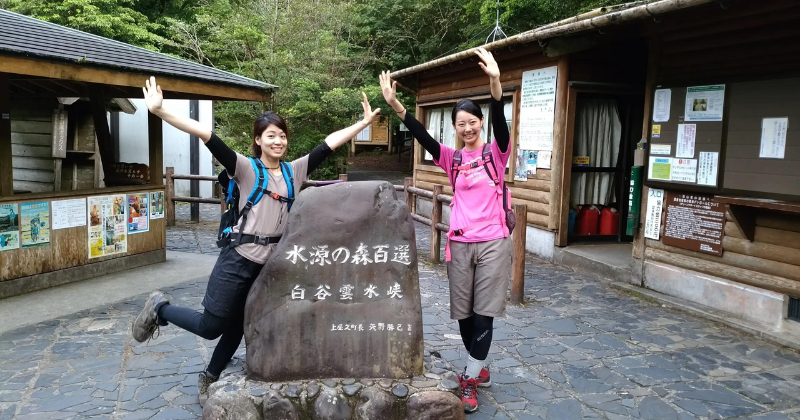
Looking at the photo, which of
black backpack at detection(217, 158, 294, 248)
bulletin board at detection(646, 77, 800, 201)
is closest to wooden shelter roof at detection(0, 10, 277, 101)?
black backpack at detection(217, 158, 294, 248)

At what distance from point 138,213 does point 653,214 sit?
6.86m

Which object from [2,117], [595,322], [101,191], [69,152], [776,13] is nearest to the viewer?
[776,13]

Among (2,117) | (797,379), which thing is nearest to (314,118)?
(2,117)

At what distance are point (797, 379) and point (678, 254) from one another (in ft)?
7.78

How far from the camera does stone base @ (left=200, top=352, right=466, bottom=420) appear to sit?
3422mm

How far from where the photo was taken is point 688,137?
21.5 ft

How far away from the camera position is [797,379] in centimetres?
448

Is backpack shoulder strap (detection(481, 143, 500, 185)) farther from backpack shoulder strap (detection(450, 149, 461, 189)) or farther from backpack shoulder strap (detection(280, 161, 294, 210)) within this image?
backpack shoulder strap (detection(280, 161, 294, 210))

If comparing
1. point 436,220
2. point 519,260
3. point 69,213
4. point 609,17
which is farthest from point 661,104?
point 69,213

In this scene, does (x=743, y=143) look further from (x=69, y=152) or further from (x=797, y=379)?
(x=69, y=152)

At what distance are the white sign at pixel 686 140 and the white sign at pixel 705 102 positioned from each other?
0.33 feet

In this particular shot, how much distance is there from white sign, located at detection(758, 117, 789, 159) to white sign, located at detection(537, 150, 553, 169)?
335 cm

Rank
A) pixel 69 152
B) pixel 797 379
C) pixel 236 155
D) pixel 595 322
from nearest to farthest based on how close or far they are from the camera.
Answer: pixel 236 155, pixel 797 379, pixel 595 322, pixel 69 152

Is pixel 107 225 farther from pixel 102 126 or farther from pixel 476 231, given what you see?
pixel 476 231
